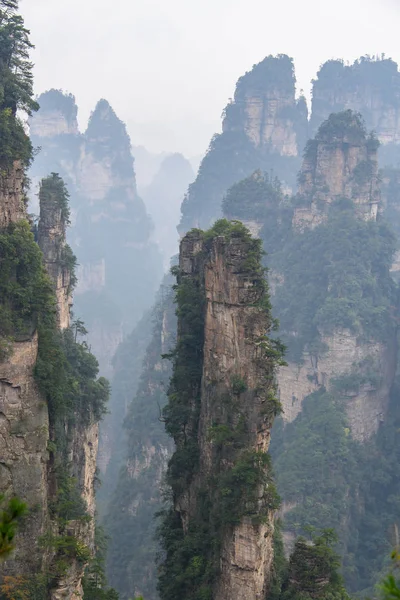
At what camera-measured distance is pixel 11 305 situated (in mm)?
20000

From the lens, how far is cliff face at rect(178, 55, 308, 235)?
75062 mm

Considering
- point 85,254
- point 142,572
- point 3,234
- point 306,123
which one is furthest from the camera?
point 85,254

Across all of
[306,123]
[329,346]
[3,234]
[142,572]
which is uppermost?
[306,123]

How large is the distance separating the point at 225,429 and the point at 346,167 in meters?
31.0

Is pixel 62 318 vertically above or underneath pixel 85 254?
underneath

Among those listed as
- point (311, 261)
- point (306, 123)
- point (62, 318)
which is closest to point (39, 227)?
point (62, 318)

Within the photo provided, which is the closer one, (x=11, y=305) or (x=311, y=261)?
(x=11, y=305)

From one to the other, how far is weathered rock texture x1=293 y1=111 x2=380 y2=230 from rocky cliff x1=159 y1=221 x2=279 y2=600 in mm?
25019

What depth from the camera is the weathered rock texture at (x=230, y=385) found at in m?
19.1

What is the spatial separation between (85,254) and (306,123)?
138ft

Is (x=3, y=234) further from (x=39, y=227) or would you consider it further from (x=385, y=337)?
(x=385, y=337)

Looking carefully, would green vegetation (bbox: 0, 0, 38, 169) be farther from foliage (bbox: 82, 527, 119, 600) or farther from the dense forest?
foliage (bbox: 82, 527, 119, 600)

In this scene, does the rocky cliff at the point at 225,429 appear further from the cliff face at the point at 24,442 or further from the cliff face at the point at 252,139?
the cliff face at the point at 252,139

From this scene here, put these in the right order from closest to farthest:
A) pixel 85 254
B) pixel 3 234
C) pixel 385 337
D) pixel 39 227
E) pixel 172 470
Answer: pixel 3 234 < pixel 172 470 < pixel 39 227 < pixel 385 337 < pixel 85 254
